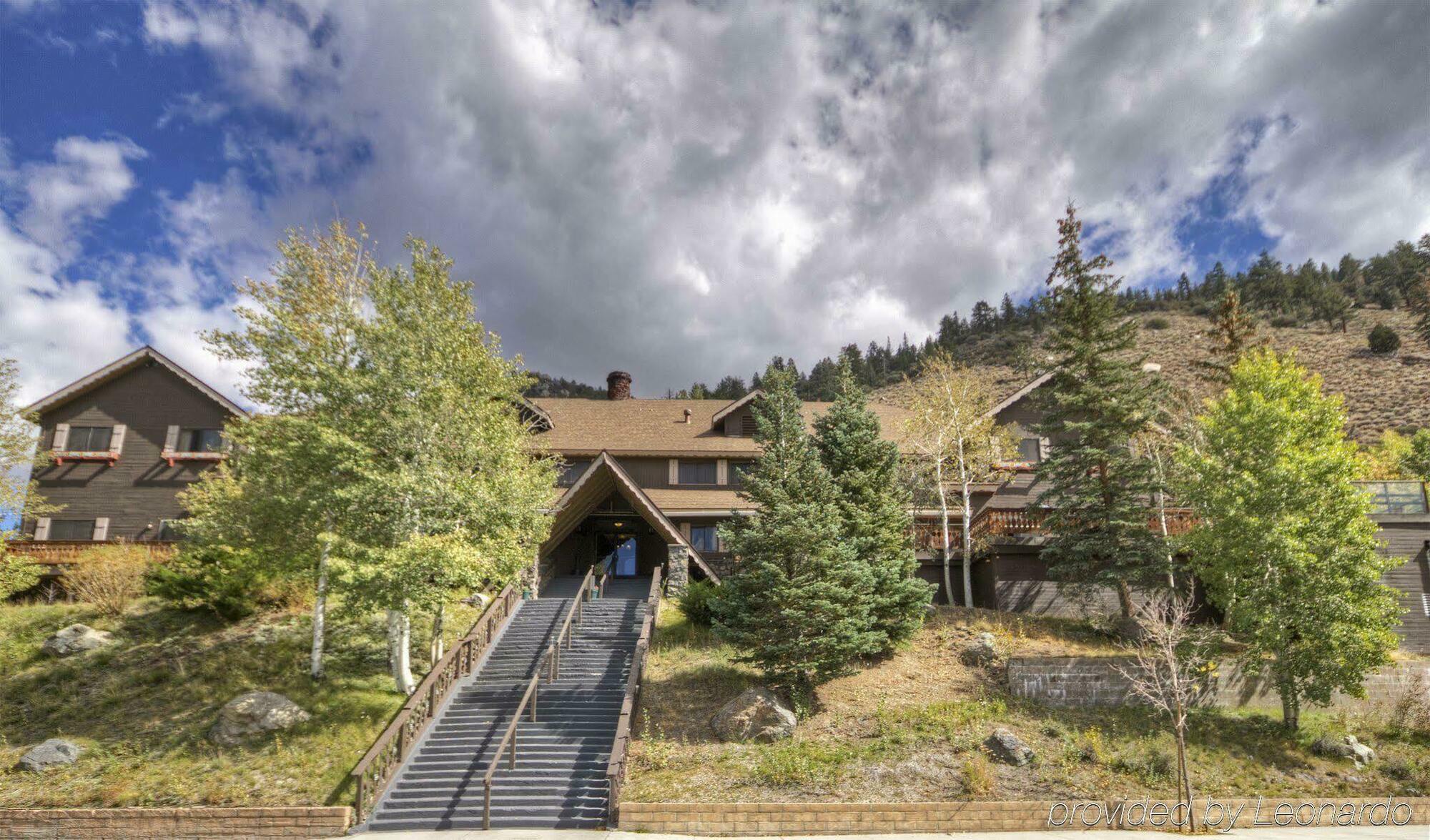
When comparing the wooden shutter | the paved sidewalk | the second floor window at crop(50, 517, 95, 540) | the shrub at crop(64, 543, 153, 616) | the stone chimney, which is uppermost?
the stone chimney

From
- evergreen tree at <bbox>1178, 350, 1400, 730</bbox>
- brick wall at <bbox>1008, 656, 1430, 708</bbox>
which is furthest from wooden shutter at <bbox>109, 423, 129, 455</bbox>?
evergreen tree at <bbox>1178, 350, 1400, 730</bbox>

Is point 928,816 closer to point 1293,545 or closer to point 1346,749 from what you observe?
point 1346,749

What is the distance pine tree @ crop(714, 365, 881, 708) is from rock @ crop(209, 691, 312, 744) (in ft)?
31.3

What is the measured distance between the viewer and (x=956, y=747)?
1450 cm

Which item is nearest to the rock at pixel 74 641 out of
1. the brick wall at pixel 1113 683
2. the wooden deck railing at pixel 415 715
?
the wooden deck railing at pixel 415 715

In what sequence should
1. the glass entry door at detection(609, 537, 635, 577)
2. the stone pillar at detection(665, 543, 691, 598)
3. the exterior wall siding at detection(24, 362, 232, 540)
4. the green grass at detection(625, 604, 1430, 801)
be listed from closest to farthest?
the green grass at detection(625, 604, 1430, 801)
the stone pillar at detection(665, 543, 691, 598)
the exterior wall siding at detection(24, 362, 232, 540)
the glass entry door at detection(609, 537, 635, 577)

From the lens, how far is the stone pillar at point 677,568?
937 inches

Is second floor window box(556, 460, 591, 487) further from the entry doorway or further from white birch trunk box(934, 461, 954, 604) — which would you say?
white birch trunk box(934, 461, 954, 604)

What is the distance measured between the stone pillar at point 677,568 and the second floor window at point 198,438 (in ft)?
63.9

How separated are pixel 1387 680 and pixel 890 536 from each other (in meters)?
12.4

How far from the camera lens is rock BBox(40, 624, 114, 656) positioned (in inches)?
731

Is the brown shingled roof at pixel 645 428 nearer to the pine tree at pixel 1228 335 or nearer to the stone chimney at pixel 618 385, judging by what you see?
the stone chimney at pixel 618 385

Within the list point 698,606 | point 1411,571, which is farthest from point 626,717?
point 1411,571

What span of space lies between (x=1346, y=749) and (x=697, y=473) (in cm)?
2106
